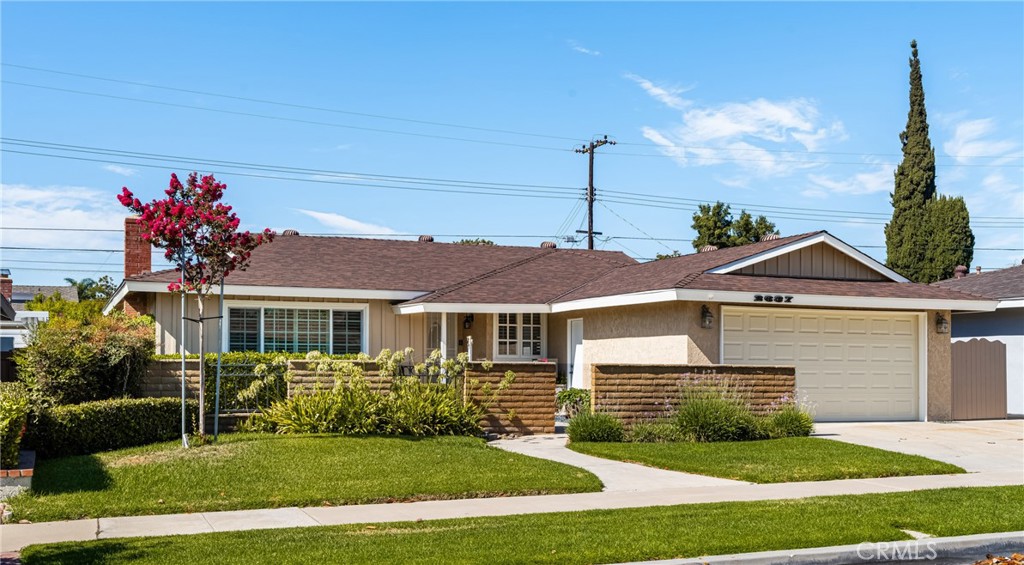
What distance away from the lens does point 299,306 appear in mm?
21172

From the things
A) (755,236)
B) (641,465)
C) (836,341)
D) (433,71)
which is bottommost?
(641,465)

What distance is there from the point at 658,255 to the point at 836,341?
32432 mm

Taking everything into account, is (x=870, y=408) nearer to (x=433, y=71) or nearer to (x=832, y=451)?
(x=832, y=451)

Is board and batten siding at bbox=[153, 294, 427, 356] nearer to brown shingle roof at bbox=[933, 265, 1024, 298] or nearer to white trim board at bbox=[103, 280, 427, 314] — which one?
white trim board at bbox=[103, 280, 427, 314]

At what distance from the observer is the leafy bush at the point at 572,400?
749 inches

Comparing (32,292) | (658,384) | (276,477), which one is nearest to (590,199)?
(658,384)

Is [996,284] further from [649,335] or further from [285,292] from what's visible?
[285,292]

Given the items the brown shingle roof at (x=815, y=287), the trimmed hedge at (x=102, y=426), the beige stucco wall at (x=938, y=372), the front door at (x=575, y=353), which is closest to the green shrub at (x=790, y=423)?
the brown shingle roof at (x=815, y=287)

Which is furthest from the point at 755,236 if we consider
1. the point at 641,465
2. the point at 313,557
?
the point at 313,557

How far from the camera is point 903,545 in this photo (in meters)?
8.34

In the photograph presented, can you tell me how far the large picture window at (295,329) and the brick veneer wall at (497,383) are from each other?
16.0 ft

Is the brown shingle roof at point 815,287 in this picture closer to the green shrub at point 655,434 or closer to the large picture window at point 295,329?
the green shrub at point 655,434

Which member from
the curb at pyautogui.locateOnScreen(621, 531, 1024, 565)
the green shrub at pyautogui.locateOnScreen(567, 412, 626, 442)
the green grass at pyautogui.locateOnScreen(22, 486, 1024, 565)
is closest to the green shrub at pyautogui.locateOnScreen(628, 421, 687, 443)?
the green shrub at pyautogui.locateOnScreen(567, 412, 626, 442)

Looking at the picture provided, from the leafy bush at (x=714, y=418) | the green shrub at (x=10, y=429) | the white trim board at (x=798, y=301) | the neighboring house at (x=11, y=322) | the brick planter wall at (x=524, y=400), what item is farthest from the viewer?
the neighboring house at (x=11, y=322)
